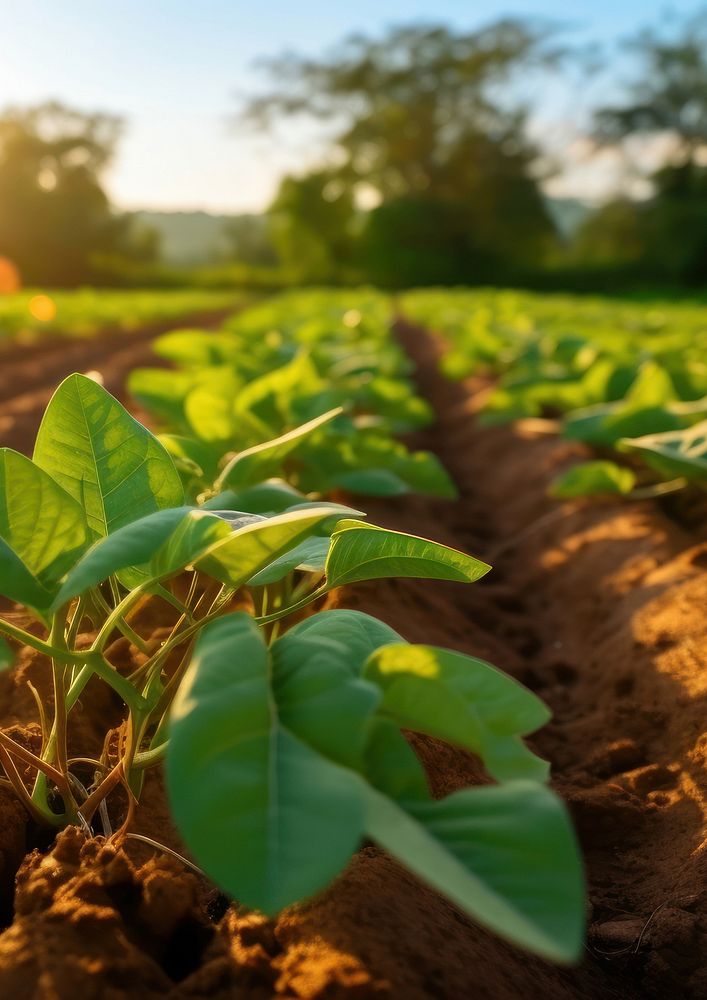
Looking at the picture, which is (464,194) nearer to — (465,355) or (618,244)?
(618,244)

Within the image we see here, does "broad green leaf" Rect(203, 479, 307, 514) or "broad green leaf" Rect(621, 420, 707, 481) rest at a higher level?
"broad green leaf" Rect(203, 479, 307, 514)

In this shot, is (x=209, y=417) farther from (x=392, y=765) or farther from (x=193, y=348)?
(x=193, y=348)

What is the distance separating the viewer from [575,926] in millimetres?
643

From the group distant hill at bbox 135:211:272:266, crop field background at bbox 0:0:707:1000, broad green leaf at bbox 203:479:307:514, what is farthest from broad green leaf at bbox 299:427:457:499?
distant hill at bbox 135:211:272:266

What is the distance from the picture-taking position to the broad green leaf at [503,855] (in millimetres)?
645

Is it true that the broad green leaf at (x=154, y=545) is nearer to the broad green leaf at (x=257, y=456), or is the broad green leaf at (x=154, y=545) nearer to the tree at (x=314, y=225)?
the broad green leaf at (x=257, y=456)

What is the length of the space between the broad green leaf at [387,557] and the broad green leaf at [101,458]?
0.27 m

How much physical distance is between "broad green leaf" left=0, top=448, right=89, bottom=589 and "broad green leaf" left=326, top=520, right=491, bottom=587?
315 mm

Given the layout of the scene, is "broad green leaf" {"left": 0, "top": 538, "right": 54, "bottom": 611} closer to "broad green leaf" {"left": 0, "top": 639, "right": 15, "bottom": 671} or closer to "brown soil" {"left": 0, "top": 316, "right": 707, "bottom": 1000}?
"broad green leaf" {"left": 0, "top": 639, "right": 15, "bottom": 671}

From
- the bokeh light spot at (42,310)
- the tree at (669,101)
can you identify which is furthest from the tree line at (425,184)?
the bokeh light spot at (42,310)

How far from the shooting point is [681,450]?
257 centimetres

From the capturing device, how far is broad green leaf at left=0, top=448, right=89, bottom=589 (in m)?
1.08

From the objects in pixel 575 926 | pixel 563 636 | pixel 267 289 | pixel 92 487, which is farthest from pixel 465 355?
pixel 267 289

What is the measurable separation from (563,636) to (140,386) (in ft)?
4.74
